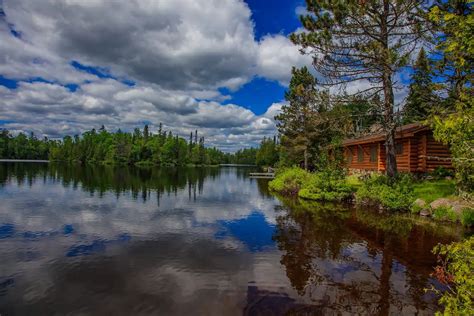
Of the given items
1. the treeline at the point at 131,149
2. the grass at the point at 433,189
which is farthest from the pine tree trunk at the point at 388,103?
the treeline at the point at 131,149

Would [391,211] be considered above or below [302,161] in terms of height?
below

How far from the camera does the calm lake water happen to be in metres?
6.62

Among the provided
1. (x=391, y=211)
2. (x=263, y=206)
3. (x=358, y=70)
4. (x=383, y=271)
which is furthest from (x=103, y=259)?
(x=358, y=70)

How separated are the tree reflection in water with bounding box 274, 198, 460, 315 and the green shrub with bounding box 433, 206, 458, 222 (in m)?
1.30

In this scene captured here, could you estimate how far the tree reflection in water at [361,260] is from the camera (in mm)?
6801

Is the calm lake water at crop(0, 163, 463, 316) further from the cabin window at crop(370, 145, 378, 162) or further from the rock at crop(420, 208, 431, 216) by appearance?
the cabin window at crop(370, 145, 378, 162)

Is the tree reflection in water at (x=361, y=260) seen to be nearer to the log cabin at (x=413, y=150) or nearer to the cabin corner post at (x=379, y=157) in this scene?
the log cabin at (x=413, y=150)

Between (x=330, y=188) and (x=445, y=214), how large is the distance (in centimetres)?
803

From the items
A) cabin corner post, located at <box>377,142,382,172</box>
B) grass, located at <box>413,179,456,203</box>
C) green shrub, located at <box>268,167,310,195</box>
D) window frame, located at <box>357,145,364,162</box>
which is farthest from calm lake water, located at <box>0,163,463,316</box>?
window frame, located at <box>357,145,364,162</box>

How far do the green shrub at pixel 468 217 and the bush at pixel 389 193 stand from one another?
3497 mm

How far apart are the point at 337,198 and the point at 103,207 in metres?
16.5

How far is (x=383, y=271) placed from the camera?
8.53 m

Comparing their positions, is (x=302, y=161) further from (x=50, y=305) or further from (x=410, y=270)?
(x=50, y=305)

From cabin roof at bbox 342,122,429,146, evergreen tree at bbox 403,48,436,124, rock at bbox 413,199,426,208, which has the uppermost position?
evergreen tree at bbox 403,48,436,124
